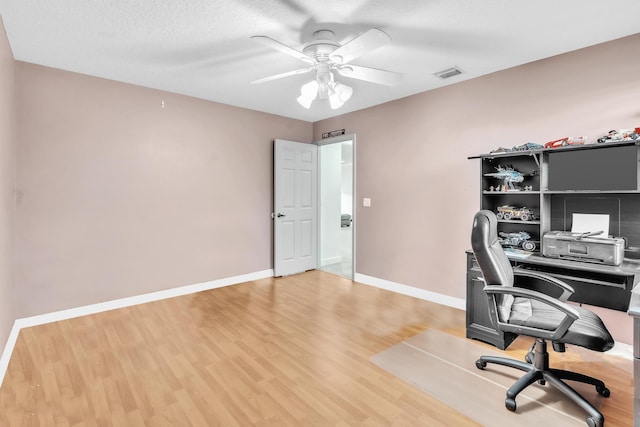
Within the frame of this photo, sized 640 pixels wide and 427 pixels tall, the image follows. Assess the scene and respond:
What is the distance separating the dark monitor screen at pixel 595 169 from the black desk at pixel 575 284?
1.94 feet

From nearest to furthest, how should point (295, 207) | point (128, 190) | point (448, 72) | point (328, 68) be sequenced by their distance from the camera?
point (328, 68), point (448, 72), point (128, 190), point (295, 207)

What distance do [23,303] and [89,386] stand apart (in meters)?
1.60

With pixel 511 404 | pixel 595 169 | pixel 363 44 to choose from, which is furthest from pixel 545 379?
pixel 363 44

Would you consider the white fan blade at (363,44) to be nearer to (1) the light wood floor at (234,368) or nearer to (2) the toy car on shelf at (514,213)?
(2) the toy car on shelf at (514,213)

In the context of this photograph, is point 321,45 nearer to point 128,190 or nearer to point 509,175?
point 509,175

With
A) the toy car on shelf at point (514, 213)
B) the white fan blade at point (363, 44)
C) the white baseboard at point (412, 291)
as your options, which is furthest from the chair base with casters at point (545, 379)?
the white fan blade at point (363, 44)

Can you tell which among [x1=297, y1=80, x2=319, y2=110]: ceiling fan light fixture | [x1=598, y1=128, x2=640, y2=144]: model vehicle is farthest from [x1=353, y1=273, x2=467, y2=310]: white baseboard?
[x1=297, y1=80, x2=319, y2=110]: ceiling fan light fixture

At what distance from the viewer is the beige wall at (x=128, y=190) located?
3.17 m

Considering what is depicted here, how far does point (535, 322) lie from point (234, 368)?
2.02 metres

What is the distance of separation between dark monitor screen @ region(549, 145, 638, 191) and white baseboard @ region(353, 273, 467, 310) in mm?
1555

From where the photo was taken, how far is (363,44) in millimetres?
2168

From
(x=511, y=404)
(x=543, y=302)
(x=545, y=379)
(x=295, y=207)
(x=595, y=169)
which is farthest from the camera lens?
(x=295, y=207)

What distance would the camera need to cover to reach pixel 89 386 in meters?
2.20

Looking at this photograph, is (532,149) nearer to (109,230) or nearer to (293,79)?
(293,79)
